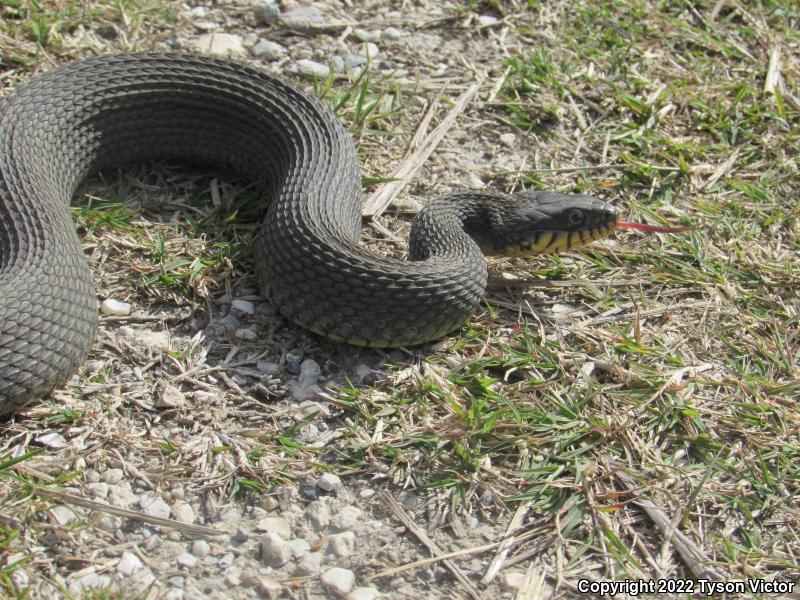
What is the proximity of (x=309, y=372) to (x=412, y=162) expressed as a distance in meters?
2.26

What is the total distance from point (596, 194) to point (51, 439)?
422 cm

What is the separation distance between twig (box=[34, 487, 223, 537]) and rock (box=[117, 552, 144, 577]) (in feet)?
0.64

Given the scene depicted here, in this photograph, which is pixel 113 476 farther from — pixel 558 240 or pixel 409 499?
pixel 558 240

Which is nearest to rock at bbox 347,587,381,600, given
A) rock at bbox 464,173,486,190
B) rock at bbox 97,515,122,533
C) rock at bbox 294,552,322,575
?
rock at bbox 294,552,322,575

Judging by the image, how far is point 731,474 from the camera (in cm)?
497

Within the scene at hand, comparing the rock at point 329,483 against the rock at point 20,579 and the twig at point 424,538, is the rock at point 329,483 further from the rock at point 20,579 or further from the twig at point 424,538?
the rock at point 20,579

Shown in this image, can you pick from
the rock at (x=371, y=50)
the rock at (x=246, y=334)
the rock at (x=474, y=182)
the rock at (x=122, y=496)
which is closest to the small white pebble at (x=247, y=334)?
the rock at (x=246, y=334)

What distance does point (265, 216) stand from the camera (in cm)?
618

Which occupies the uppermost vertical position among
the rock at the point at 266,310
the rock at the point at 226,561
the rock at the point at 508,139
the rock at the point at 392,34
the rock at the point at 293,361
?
the rock at the point at 392,34

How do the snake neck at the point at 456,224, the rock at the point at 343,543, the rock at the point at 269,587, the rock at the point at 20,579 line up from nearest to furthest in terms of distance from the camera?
the rock at the point at 20,579
the rock at the point at 269,587
the rock at the point at 343,543
the snake neck at the point at 456,224

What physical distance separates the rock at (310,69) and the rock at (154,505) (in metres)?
4.14

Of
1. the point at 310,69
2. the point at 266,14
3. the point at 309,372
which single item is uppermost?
the point at 266,14

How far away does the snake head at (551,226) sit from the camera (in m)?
6.12

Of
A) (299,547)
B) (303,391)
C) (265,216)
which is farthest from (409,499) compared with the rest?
(265,216)
